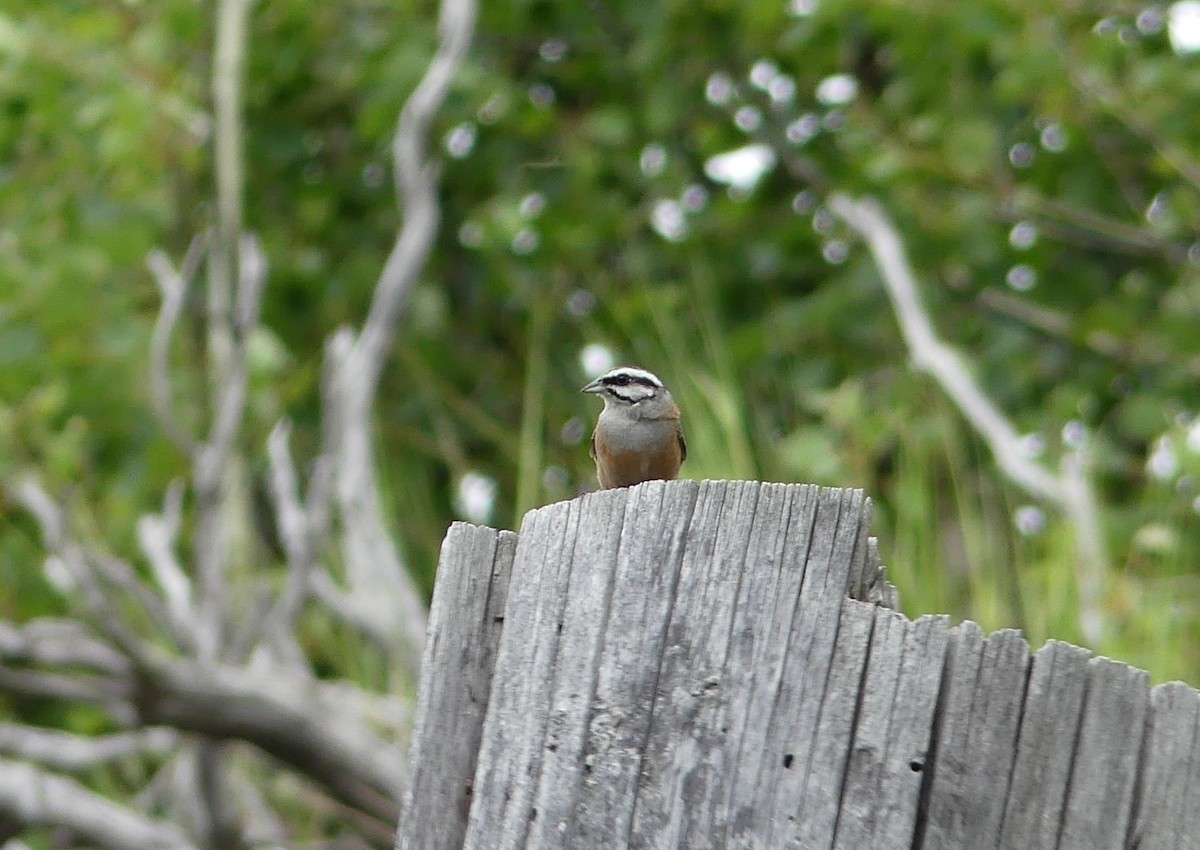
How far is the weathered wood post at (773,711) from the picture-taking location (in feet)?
7.61

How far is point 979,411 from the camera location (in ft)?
24.2

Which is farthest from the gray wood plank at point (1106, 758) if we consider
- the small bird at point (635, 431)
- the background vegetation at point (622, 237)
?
the background vegetation at point (622, 237)

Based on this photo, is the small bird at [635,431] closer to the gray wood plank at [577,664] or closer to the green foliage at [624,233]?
the green foliage at [624,233]

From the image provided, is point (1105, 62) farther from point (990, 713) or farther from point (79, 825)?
point (990, 713)

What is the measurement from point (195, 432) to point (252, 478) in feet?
1.68

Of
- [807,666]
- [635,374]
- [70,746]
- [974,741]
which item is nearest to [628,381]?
[635,374]

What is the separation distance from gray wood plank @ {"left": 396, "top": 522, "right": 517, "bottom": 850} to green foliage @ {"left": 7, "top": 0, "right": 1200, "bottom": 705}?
3641 millimetres

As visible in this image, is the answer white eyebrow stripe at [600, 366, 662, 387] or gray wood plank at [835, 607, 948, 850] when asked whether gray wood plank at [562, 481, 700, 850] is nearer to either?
gray wood plank at [835, 607, 948, 850]

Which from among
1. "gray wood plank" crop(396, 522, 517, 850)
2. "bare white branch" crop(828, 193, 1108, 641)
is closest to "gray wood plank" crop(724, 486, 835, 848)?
"gray wood plank" crop(396, 522, 517, 850)

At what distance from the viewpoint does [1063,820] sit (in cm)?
232

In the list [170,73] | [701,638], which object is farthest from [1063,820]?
[170,73]

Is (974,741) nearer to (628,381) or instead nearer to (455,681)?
(455,681)

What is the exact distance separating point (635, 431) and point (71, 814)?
113 inches

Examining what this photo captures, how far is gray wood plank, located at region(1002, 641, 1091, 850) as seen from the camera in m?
2.32
